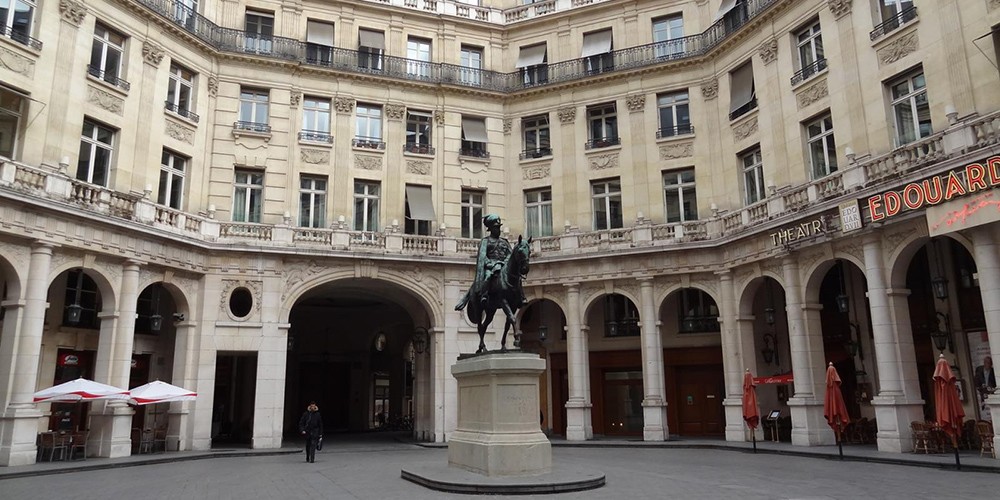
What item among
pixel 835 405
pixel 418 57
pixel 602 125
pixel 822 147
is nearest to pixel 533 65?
pixel 602 125

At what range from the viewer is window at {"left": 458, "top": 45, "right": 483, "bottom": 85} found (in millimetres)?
30625

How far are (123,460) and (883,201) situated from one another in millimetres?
22448

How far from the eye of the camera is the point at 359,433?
34.9 meters

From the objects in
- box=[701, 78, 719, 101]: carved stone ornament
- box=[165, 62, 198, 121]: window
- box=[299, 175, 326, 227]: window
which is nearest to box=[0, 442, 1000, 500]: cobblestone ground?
box=[299, 175, 326, 227]: window

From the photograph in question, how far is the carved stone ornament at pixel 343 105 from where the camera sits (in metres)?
28.3

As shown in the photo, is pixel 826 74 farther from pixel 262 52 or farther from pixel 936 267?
pixel 262 52

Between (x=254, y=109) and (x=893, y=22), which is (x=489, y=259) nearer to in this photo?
(x=893, y=22)

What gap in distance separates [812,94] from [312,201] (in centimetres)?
1871

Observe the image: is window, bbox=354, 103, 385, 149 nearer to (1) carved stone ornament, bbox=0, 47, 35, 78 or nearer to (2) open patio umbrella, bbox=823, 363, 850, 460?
(1) carved stone ornament, bbox=0, 47, 35, 78

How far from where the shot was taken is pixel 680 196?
28078 mm

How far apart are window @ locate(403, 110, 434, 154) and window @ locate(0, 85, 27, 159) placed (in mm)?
13526

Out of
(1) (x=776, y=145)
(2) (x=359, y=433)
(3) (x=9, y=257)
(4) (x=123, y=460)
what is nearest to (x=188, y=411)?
(4) (x=123, y=460)

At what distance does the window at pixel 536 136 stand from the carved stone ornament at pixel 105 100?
15469 mm

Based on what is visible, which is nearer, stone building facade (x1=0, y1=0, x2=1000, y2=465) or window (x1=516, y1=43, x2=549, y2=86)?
stone building facade (x1=0, y1=0, x2=1000, y2=465)
